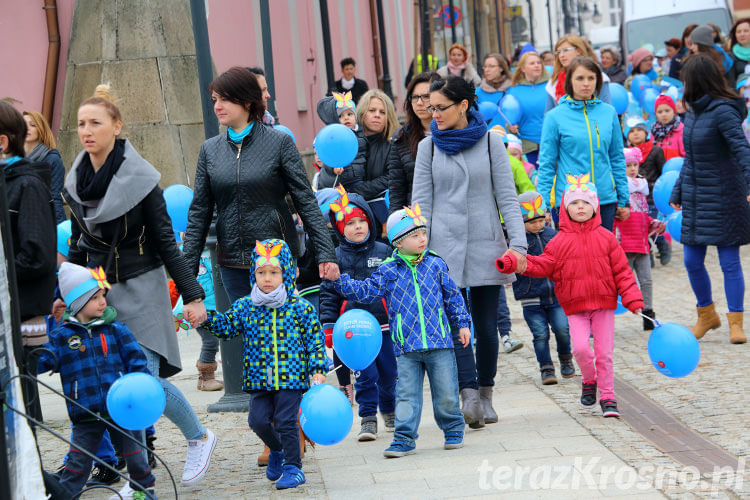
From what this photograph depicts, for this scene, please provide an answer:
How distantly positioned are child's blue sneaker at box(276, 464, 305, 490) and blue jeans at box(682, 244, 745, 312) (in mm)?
4592

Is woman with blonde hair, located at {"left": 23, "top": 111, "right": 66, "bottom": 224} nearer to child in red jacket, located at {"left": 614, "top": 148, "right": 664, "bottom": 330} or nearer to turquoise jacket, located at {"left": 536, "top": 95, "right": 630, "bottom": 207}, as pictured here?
turquoise jacket, located at {"left": 536, "top": 95, "right": 630, "bottom": 207}

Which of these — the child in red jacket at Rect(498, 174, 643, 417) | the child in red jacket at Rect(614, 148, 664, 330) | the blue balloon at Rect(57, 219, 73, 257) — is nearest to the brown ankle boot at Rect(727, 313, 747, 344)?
the child in red jacket at Rect(614, 148, 664, 330)

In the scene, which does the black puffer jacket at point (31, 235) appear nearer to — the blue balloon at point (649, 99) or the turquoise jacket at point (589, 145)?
the turquoise jacket at point (589, 145)

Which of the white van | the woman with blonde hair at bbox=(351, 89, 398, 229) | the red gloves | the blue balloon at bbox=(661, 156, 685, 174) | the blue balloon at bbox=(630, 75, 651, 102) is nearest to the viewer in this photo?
the red gloves

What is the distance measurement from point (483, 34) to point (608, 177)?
64257 mm

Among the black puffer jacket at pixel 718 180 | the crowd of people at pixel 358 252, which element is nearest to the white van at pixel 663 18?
the black puffer jacket at pixel 718 180

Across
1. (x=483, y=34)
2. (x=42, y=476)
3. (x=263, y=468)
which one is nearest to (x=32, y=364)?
(x=42, y=476)

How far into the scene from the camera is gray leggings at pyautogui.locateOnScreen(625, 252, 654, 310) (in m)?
10.6

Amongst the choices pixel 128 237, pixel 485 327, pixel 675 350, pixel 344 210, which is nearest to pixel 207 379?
pixel 344 210

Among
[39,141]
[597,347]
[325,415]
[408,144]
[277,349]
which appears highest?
[39,141]

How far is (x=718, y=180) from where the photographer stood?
958 centimetres

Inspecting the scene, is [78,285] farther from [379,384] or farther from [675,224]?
[675,224]

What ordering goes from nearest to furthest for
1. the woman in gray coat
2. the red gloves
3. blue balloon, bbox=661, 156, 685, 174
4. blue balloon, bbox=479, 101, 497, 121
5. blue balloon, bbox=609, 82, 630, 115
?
the red gloves
the woman in gray coat
blue balloon, bbox=661, 156, 685, 174
blue balloon, bbox=479, 101, 497, 121
blue balloon, bbox=609, 82, 630, 115

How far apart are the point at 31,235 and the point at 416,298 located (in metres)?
2.07
